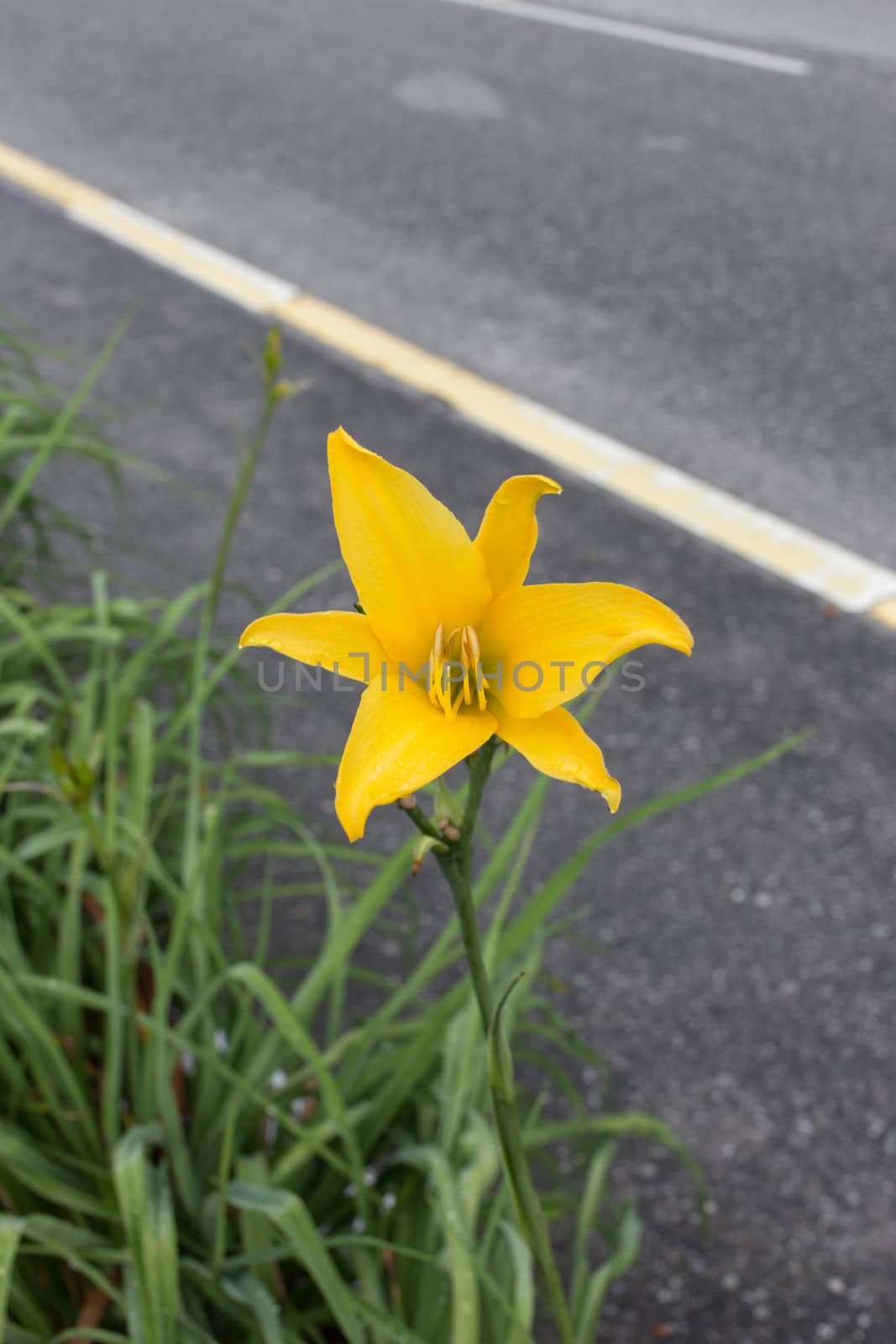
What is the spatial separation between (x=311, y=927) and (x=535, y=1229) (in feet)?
4.86

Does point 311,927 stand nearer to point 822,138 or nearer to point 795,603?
point 795,603

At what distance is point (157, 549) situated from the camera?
334 cm

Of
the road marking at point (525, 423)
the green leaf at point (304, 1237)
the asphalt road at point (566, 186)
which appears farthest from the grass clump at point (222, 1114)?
the asphalt road at point (566, 186)

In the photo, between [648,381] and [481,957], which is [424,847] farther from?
[648,381]

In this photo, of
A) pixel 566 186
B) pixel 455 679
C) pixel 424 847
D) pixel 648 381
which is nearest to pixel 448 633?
pixel 455 679

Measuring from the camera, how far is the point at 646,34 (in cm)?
698

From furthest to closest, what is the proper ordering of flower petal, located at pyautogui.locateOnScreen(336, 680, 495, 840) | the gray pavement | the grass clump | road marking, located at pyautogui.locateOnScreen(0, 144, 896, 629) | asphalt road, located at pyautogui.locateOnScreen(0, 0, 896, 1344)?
1. road marking, located at pyautogui.locateOnScreen(0, 144, 896, 629)
2. asphalt road, located at pyautogui.locateOnScreen(0, 0, 896, 1344)
3. the gray pavement
4. the grass clump
5. flower petal, located at pyautogui.locateOnScreen(336, 680, 495, 840)

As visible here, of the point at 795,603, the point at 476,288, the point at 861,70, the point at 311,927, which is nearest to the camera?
the point at 311,927

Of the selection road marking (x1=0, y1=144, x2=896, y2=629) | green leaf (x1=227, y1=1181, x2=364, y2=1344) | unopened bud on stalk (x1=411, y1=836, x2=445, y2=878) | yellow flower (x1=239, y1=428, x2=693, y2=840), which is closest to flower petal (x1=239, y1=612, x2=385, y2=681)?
yellow flower (x1=239, y1=428, x2=693, y2=840)

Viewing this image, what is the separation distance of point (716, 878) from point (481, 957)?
65.6 inches

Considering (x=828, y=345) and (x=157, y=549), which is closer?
(x=157, y=549)

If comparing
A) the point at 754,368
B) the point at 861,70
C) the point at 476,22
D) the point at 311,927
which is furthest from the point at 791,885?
the point at 476,22

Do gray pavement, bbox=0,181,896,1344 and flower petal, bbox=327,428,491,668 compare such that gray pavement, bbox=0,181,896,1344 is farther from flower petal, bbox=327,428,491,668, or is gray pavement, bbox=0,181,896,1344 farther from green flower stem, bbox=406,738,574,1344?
flower petal, bbox=327,428,491,668

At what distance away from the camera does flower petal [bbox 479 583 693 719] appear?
0.75 meters
